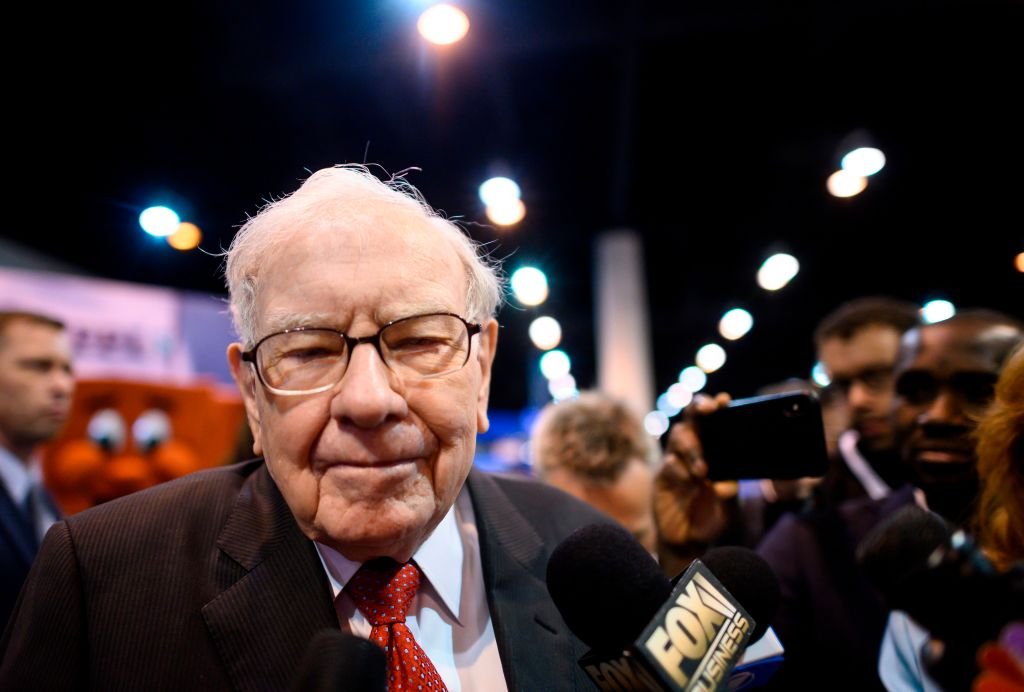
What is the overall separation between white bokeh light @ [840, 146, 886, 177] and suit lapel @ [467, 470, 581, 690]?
458 cm

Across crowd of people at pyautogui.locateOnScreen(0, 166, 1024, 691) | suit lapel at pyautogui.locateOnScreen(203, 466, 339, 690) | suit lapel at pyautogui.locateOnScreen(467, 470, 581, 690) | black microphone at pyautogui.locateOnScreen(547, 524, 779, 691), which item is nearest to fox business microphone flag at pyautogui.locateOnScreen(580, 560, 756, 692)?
black microphone at pyautogui.locateOnScreen(547, 524, 779, 691)

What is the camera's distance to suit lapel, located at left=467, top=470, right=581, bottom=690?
1.28 meters

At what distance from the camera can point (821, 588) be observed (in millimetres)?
2184

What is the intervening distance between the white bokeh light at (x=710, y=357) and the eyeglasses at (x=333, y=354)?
14.4 m

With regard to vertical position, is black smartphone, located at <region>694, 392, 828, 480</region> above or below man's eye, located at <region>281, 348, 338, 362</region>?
below

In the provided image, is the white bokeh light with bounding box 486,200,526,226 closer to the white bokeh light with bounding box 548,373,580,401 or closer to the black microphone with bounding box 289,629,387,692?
the black microphone with bounding box 289,629,387,692

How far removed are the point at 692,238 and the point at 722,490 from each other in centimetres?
726

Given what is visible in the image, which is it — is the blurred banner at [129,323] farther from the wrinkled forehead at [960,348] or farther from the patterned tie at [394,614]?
the wrinkled forehead at [960,348]

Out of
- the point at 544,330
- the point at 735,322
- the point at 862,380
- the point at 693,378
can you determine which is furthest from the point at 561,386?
the point at 862,380

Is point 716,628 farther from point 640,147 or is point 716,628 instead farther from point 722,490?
point 640,147

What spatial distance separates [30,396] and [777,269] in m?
7.58

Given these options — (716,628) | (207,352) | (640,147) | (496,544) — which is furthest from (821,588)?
(207,352)

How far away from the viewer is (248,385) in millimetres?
1308

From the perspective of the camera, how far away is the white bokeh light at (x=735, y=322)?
36.3 feet
